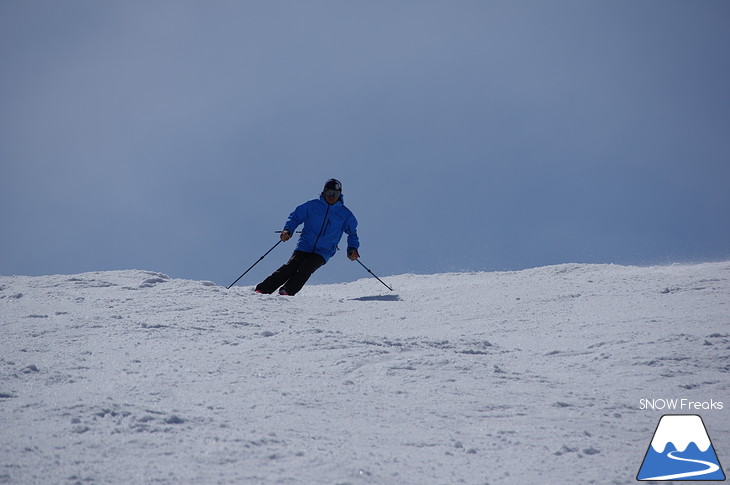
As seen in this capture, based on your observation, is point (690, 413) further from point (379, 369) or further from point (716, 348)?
point (379, 369)

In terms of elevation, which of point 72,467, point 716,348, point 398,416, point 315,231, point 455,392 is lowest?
point 72,467

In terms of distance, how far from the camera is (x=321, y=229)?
990 centimetres

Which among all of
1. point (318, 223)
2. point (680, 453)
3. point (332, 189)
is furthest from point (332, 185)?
point (680, 453)

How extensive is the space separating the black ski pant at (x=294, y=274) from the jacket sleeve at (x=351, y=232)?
0.57 metres

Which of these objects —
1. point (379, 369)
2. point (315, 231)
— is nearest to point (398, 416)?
point (379, 369)

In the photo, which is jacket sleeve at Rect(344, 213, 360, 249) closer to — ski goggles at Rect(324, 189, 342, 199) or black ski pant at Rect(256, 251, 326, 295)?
ski goggles at Rect(324, 189, 342, 199)

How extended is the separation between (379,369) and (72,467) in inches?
80.4

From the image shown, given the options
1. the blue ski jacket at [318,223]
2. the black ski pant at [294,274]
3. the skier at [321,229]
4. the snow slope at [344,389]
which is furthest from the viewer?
the blue ski jacket at [318,223]

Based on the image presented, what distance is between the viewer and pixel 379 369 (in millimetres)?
4121

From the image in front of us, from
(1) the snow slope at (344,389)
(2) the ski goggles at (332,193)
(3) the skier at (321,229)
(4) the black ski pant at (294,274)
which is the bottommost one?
(1) the snow slope at (344,389)

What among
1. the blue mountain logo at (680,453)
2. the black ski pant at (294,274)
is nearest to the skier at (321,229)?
the black ski pant at (294,274)

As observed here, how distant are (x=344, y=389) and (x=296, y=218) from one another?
6368mm

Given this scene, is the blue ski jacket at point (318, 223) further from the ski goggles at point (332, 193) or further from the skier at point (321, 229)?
the ski goggles at point (332, 193)

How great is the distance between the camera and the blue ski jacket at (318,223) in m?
9.88
